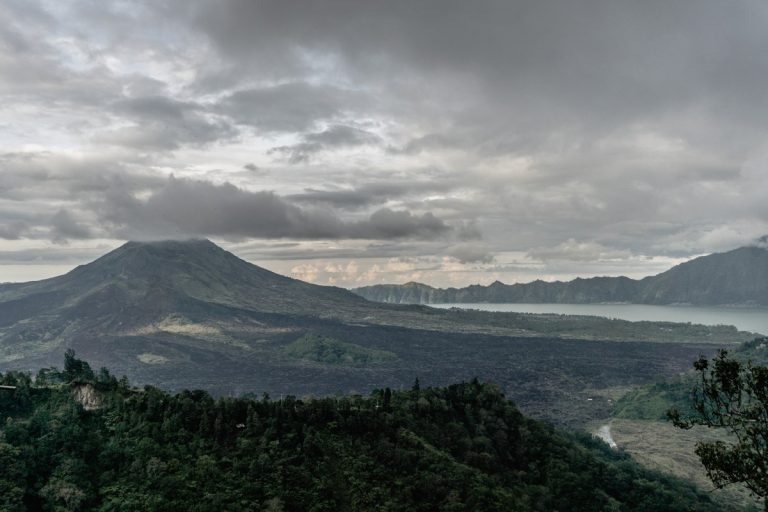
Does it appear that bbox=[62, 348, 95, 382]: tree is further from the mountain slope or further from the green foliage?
the green foliage

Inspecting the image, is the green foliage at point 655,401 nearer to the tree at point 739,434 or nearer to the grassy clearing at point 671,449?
the grassy clearing at point 671,449

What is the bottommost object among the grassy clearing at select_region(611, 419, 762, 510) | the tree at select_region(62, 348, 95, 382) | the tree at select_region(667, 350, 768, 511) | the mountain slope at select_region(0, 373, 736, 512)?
the grassy clearing at select_region(611, 419, 762, 510)

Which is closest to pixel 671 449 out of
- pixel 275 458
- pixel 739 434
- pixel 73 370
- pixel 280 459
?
pixel 280 459

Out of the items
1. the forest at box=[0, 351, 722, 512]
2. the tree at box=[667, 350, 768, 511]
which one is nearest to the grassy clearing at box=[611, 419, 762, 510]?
the forest at box=[0, 351, 722, 512]

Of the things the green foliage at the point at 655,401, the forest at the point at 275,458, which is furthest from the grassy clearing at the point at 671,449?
the forest at the point at 275,458

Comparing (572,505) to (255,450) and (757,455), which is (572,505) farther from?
(757,455)

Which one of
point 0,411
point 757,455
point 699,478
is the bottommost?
point 699,478

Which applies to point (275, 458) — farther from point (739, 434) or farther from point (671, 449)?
point (671, 449)

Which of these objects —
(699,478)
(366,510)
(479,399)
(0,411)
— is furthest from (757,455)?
(699,478)
